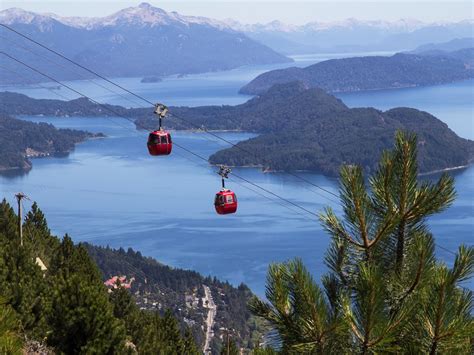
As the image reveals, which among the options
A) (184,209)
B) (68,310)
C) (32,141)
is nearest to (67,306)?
(68,310)

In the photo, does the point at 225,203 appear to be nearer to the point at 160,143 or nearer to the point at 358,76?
the point at 160,143

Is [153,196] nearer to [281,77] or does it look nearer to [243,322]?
[243,322]

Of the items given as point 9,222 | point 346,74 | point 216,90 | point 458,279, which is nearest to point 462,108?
point 346,74

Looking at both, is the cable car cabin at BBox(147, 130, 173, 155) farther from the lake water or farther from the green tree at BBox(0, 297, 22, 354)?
the lake water

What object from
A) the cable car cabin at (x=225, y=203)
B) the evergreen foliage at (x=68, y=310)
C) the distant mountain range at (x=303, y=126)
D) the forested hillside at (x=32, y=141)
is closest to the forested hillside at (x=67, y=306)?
the evergreen foliage at (x=68, y=310)

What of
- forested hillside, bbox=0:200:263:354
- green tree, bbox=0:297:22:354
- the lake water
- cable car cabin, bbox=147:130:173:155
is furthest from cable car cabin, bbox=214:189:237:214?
the lake water
